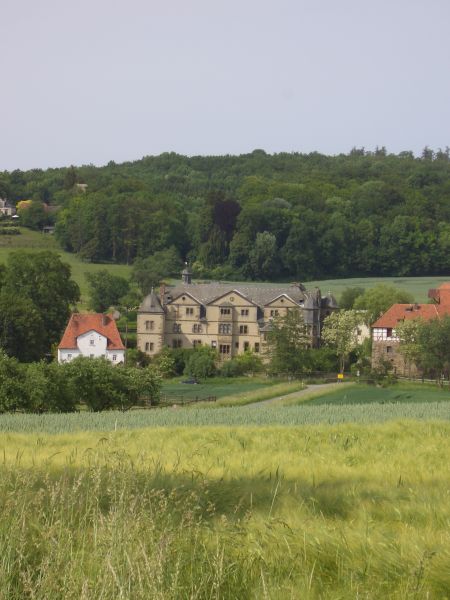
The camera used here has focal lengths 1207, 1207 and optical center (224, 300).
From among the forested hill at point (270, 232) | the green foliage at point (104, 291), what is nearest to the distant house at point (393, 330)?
the green foliage at point (104, 291)

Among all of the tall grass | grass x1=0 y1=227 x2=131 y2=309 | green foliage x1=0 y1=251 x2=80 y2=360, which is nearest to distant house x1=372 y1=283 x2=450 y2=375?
green foliage x1=0 y1=251 x2=80 y2=360

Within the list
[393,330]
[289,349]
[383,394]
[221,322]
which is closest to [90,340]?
[221,322]

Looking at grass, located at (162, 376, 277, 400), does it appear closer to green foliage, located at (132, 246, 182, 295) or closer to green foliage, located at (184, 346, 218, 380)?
green foliage, located at (184, 346, 218, 380)

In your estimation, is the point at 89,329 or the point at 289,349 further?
the point at 89,329

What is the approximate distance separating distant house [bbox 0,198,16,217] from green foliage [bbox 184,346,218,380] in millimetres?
83520

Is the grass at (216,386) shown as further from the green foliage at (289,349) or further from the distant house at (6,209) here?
the distant house at (6,209)

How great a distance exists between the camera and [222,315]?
8694 cm

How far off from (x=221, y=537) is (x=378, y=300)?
8171cm

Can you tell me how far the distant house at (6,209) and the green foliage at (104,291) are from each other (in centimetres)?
5854

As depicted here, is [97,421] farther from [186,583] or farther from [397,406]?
[186,583]

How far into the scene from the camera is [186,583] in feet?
32.2

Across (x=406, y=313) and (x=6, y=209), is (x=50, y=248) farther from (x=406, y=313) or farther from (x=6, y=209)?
(x=406, y=313)

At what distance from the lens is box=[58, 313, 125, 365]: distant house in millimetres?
79812

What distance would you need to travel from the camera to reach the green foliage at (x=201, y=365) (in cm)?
7762
